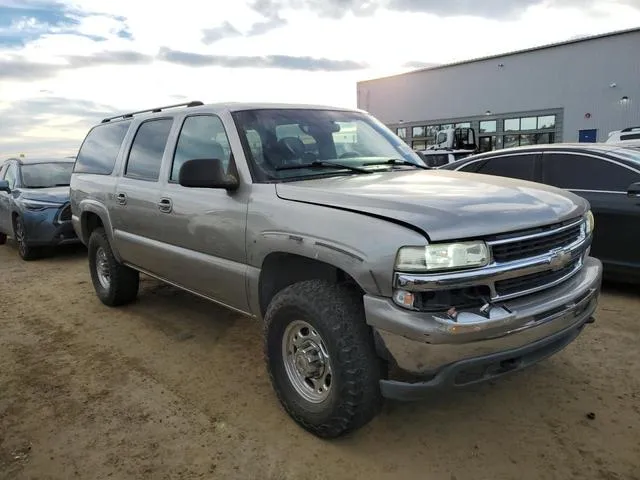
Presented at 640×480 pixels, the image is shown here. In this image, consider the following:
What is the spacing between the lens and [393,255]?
8.36 feet

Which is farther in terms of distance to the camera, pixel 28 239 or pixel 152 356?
pixel 28 239

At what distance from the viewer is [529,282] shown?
278cm

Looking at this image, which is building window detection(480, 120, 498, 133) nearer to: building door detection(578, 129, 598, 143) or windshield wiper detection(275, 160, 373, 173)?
building door detection(578, 129, 598, 143)

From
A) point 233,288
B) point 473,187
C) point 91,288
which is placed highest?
point 473,187

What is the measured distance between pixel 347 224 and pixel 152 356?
2.45 metres

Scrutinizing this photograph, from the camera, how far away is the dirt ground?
112 inches

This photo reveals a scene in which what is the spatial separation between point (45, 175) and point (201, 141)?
697cm

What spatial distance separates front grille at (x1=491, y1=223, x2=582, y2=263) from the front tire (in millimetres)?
759

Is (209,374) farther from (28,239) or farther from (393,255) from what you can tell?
Answer: (28,239)

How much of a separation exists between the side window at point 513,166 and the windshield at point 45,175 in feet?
24.0

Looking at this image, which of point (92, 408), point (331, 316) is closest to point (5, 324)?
point (92, 408)

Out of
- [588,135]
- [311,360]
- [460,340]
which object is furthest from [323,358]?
[588,135]

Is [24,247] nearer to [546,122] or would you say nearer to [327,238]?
[327,238]

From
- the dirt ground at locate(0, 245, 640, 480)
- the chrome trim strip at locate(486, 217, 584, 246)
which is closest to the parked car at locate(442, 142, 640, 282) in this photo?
the dirt ground at locate(0, 245, 640, 480)
